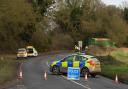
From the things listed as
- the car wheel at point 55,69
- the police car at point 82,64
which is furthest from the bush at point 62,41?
the police car at point 82,64

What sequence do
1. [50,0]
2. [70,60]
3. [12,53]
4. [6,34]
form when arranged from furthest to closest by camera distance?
[50,0], [12,53], [6,34], [70,60]

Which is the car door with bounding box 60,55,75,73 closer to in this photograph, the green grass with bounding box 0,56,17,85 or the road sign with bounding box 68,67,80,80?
the green grass with bounding box 0,56,17,85

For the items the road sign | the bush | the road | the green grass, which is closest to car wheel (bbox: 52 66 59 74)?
the road

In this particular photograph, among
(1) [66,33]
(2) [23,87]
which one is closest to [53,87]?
(2) [23,87]

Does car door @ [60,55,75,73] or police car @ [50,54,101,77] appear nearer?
police car @ [50,54,101,77]

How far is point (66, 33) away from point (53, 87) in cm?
8419

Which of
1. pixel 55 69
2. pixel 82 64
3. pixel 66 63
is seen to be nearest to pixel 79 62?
pixel 82 64

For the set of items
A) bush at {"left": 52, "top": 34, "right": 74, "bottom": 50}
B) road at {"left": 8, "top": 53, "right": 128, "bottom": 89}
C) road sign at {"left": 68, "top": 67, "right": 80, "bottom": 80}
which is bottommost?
road at {"left": 8, "top": 53, "right": 128, "bottom": 89}

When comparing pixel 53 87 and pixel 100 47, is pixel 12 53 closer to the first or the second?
pixel 100 47

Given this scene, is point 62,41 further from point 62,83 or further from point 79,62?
point 62,83

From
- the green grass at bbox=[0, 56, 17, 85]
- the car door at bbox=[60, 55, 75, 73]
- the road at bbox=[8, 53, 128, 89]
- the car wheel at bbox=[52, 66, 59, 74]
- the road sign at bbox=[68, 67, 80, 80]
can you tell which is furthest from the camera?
the car wheel at bbox=[52, 66, 59, 74]

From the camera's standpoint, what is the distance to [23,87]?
25812 mm

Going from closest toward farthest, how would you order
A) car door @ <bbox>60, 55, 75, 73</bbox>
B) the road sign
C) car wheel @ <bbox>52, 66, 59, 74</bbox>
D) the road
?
the road
the road sign
car door @ <bbox>60, 55, 75, 73</bbox>
car wheel @ <bbox>52, 66, 59, 74</bbox>

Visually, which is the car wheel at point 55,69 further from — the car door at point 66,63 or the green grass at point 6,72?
the green grass at point 6,72
